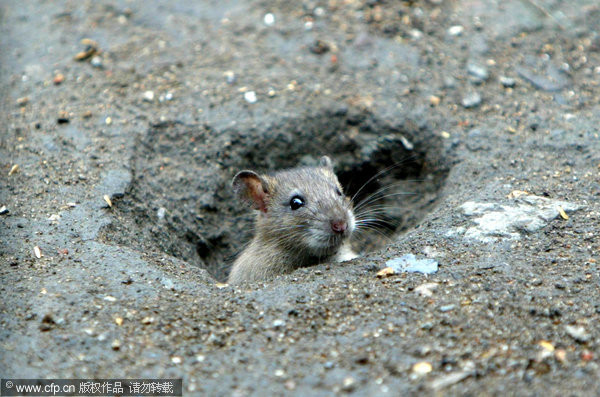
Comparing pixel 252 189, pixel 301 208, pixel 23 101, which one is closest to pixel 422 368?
pixel 301 208

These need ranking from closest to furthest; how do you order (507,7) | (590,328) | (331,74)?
(590,328), (331,74), (507,7)

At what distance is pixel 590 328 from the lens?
3934 mm

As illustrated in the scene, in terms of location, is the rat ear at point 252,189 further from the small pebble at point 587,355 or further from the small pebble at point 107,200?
the small pebble at point 587,355

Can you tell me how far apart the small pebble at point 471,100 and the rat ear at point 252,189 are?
2.71 metres

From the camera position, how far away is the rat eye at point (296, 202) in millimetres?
6297

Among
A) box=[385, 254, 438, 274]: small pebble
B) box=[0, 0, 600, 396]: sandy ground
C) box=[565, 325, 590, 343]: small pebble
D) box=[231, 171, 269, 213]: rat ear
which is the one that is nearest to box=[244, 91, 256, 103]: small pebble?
box=[0, 0, 600, 396]: sandy ground

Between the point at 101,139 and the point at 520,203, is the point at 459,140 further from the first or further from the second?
the point at 101,139

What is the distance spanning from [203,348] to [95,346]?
70 centimetres

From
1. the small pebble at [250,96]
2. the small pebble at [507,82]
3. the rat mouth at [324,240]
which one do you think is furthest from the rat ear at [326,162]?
the small pebble at [507,82]

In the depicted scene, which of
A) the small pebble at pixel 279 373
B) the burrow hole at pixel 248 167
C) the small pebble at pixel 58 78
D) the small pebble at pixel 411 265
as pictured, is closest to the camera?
the small pebble at pixel 279 373

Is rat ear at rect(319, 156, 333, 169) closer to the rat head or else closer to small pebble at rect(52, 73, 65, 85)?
the rat head

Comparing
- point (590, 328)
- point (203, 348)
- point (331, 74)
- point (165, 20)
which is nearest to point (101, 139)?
point (165, 20)

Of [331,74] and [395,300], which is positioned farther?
[331,74]

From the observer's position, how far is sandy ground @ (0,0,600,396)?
3918 mm
